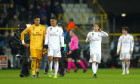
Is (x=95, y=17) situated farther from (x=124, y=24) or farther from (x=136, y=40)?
(x=136, y=40)

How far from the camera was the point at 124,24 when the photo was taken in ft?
137

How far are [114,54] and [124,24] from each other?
629 cm

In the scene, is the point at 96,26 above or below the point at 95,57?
above

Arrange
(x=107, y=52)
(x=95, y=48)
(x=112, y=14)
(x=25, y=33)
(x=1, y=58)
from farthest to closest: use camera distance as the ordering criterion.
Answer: (x=112, y=14), (x=107, y=52), (x=1, y=58), (x=95, y=48), (x=25, y=33)

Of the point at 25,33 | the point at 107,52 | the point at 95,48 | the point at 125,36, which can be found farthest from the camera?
the point at 107,52

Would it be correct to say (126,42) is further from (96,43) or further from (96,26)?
(96,26)

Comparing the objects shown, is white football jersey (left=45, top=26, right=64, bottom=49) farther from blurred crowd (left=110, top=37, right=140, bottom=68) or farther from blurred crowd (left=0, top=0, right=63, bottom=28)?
blurred crowd (left=110, top=37, right=140, bottom=68)

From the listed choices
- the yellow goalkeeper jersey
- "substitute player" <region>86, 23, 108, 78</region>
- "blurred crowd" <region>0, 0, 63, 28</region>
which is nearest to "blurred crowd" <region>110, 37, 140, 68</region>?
"blurred crowd" <region>0, 0, 63, 28</region>

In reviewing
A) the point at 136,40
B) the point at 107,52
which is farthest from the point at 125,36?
the point at 107,52

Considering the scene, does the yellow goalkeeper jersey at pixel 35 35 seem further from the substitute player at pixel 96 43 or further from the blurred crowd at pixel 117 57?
the blurred crowd at pixel 117 57

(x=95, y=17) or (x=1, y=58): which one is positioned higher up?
(x=95, y=17)

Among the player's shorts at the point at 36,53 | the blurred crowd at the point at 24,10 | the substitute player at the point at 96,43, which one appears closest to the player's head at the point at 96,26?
the substitute player at the point at 96,43

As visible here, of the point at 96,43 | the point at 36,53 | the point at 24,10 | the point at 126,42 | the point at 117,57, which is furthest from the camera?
the point at 117,57

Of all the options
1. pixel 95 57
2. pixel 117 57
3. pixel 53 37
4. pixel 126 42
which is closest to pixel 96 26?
pixel 95 57
